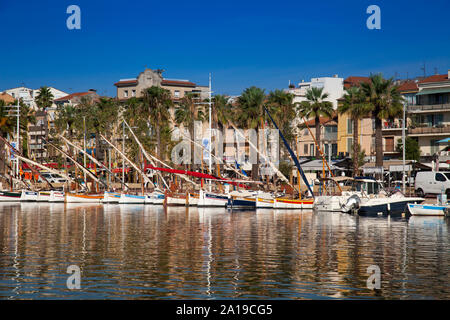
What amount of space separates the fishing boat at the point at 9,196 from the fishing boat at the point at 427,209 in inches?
1969

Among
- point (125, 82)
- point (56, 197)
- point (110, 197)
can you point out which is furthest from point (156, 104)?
point (125, 82)

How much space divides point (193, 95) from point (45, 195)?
3828 cm

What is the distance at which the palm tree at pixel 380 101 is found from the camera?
86.8 m

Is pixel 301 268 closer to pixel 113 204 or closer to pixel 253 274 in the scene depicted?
pixel 253 274

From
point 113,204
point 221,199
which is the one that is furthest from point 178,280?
point 113,204

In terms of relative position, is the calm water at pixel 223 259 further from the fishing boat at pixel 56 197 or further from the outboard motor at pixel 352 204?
the fishing boat at pixel 56 197

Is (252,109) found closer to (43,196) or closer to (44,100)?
(43,196)

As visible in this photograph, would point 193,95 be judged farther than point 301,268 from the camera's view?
Yes

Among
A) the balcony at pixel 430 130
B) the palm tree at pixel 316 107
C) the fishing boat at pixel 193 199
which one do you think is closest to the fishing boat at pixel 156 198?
the fishing boat at pixel 193 199

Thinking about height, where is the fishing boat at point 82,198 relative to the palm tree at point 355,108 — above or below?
below

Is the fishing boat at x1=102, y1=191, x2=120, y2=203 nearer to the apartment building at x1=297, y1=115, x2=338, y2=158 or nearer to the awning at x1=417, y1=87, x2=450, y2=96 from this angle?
the apartment building at x1=297, y1=115, x2=338, y2=158

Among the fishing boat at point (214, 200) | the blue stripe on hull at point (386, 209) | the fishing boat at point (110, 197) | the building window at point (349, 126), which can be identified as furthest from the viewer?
the building window at point (349, 126)

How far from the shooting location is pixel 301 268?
1043 inches
